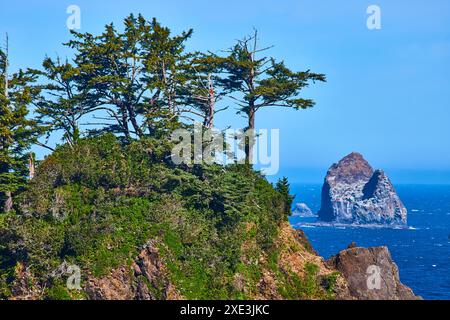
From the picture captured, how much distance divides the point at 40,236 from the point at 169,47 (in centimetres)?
1661

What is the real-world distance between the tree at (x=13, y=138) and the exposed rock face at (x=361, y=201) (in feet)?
497

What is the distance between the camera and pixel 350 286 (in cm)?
4088

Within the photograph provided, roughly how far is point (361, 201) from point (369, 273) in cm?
15447

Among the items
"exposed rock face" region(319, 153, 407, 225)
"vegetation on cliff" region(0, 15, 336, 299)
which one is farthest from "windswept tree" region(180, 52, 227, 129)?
"exposed rock face" region(319, 153, 407, 225)

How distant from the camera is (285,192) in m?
44.8

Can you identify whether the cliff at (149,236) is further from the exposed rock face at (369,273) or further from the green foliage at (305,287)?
the exposed rock face at (369,273)

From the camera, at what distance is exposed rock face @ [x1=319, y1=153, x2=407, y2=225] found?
184m

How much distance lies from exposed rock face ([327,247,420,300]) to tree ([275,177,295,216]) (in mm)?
4278

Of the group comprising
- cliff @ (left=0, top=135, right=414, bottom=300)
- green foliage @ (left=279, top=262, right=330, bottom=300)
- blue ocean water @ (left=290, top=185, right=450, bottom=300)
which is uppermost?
cliff @ (left=0, top=135, right=414, bottom=300)

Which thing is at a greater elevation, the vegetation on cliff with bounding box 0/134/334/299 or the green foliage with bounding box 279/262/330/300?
the vegetation on cliff with bounding box 0/134/334/299

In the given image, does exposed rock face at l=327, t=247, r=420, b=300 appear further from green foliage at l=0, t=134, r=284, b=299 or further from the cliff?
green foliage at l=0, t=134, r=284, b=299

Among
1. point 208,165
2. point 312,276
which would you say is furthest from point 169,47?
point 312,276

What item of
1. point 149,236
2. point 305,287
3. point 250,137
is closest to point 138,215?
point 149,236
